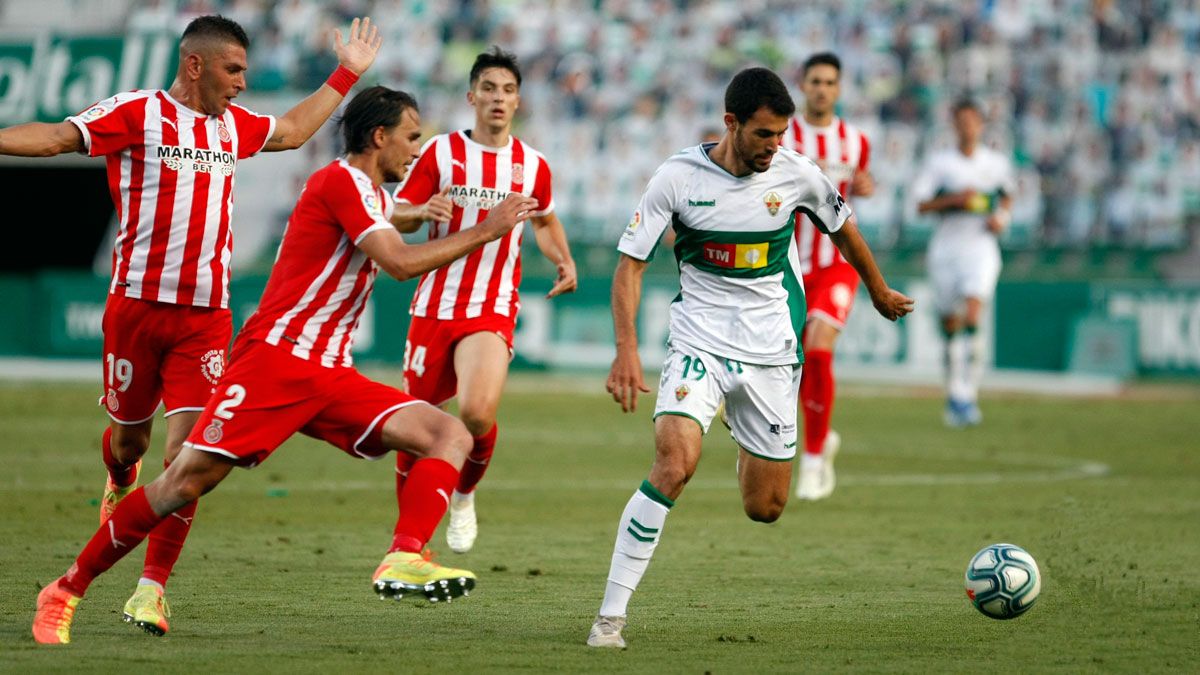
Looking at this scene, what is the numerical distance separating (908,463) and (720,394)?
714 cm

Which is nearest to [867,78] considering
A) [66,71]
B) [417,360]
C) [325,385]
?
[66,71]

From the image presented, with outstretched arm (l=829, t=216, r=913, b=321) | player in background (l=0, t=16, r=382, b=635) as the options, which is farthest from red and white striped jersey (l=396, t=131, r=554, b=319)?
outstretched arm (l=829, t=216, r=913, b=321)

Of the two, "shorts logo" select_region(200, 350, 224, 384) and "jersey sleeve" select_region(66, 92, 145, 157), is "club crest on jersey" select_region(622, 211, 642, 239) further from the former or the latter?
"jersey sleeve" select_region(66, 92, 145, 157)

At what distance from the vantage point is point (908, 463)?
13.8 metres

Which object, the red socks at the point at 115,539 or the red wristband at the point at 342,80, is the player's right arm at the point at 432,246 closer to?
the red socks at the point at 115,539

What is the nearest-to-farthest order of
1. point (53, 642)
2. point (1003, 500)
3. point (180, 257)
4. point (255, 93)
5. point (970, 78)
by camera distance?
point (53, 642), point (180, 257), point (1003, 500), point (255, 93), point (970, 78)

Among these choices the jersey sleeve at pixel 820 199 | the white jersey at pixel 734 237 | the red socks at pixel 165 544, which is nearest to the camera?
the red socks at pixel 165 544

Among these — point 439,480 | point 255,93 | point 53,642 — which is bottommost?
point 53,642

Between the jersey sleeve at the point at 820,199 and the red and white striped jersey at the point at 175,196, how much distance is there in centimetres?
234

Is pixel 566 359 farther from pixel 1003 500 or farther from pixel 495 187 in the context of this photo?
pixel 495 187

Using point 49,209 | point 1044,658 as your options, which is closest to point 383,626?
point 1044,658

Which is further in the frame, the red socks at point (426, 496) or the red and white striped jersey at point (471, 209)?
A: the red and white striped jersey at point (471, 209)

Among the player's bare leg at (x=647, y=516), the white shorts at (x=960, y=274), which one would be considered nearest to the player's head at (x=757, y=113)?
the player's bare leg at (x=647, y=516)

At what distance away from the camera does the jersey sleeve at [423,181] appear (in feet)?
29.3
